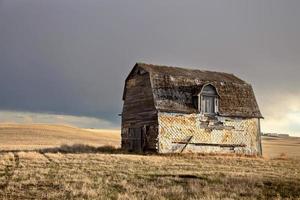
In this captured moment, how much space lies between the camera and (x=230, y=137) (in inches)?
1278

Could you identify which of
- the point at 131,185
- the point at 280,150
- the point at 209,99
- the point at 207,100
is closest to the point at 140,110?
the point at 207,100

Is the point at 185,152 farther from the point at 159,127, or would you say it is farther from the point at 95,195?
the point at 95,195

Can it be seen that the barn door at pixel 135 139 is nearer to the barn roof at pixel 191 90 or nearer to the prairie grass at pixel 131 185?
the barn roof at pixel 191 90

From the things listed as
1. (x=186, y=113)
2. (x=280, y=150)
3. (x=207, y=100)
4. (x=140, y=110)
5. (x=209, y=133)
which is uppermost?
(x=207, y=100)

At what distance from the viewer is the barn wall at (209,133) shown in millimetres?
29797

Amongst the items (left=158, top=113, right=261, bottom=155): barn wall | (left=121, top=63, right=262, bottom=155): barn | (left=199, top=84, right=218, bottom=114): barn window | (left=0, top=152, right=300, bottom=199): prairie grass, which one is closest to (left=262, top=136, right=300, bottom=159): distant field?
(left=158, top=113, right=261, bottom=155): barn wall

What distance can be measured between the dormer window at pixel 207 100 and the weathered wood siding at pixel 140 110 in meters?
3.47

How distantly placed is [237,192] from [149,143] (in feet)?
59.3

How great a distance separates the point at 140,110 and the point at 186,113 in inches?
140

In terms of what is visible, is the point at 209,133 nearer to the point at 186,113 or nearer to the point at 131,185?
the point at 186,113

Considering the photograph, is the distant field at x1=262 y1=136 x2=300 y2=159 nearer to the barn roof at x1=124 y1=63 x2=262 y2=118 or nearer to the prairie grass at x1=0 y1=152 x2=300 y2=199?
the barn roof at x1=124 y1=63 x2=262 y2=118

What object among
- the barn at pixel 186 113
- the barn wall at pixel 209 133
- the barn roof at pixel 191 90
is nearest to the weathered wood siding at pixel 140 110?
the barn at pixel 186 113

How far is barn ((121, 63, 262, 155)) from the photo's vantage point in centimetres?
3006

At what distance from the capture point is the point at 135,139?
32.5m
